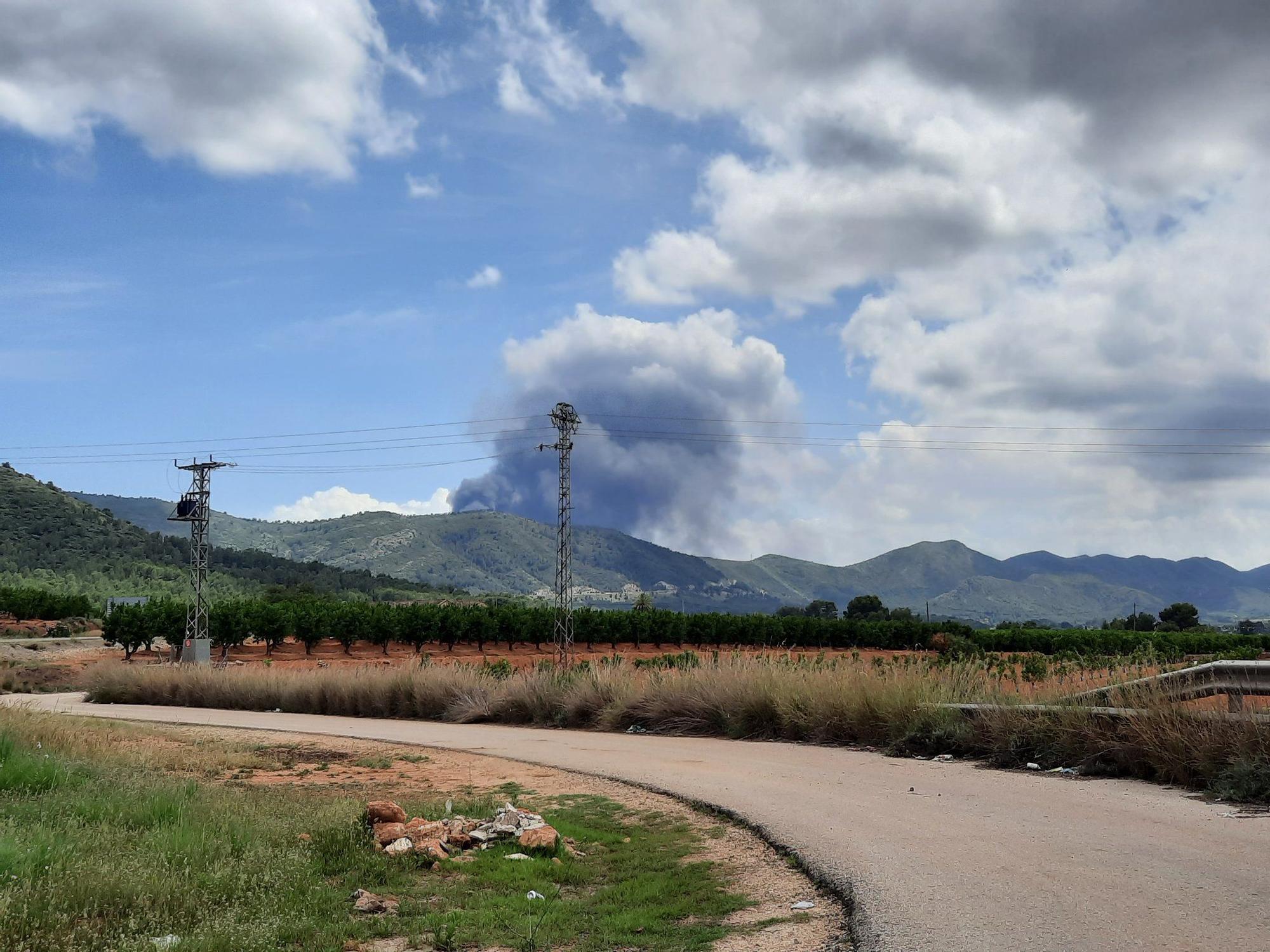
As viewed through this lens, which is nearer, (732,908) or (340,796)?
(732,908)

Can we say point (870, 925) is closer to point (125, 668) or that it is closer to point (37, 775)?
point (37, 775)

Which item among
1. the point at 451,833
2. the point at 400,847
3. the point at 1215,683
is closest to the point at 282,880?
the point at 400,847

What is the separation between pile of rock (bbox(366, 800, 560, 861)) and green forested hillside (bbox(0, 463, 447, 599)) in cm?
10106

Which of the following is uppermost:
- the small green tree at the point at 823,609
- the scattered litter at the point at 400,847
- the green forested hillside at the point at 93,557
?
the green forested hillside at the point at 93,557

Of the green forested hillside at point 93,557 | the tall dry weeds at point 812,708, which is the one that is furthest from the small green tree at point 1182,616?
the tall dry weeds at point 812,708

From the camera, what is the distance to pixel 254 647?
65688 mm

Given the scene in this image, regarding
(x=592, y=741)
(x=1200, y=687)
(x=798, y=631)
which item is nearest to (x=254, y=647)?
(x=798, y=631)

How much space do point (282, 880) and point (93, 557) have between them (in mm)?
120893

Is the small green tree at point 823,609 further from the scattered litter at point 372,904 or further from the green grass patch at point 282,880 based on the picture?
the scattered litter at point 372,904

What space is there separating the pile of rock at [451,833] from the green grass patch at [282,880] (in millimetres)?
160

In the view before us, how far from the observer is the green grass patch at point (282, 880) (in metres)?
6.40

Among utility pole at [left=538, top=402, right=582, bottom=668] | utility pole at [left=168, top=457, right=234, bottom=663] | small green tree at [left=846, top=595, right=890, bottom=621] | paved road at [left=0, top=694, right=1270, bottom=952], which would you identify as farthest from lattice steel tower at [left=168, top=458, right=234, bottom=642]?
small green tree at [left=846, top=595, right=890, bottom=621]

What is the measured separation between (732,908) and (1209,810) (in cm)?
480

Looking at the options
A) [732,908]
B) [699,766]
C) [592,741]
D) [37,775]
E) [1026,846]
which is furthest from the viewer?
[592,741]
